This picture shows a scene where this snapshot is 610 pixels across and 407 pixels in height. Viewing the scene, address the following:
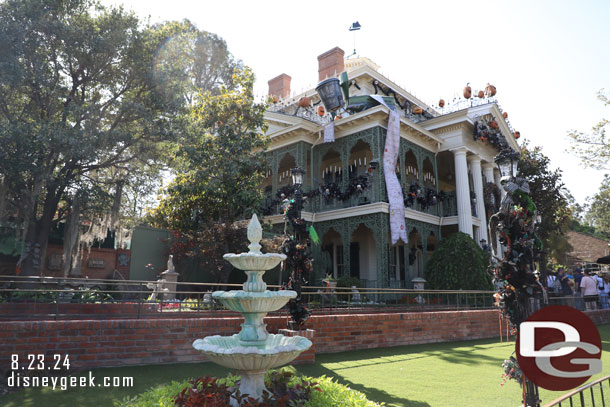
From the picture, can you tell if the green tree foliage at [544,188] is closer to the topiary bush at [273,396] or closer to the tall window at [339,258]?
the tall window at [339,258]

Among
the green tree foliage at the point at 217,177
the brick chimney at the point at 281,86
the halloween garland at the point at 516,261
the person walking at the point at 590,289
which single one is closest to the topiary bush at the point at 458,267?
the person walking at the point at 590,289

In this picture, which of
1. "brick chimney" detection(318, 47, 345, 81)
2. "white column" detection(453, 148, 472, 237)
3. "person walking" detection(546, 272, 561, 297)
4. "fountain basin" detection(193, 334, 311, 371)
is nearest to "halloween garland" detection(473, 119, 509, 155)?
"white column" detection(453, 148, 472, 237)

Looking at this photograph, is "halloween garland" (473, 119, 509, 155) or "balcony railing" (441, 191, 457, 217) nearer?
"balcony railing" (441, 191, 457, 217)

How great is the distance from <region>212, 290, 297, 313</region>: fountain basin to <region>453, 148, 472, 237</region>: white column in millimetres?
16137

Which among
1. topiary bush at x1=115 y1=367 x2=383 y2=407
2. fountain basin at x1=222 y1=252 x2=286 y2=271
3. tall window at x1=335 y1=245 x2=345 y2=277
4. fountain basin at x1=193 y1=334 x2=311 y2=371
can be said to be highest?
tall window at x1=335 y1=245 x2=345 y2=277

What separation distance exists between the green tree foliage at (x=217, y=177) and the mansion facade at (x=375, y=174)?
9.58ft

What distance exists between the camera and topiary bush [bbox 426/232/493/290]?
15.8 metres

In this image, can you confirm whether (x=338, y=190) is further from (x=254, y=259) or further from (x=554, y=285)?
(x=254, y=259)

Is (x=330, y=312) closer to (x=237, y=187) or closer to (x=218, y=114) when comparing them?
(x=237, y=187)

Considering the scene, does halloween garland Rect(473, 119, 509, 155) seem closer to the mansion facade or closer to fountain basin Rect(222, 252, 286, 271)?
the mansion facade

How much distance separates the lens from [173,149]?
15.4 m

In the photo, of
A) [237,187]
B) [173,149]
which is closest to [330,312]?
[237,187]

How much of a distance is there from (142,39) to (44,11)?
277 cm

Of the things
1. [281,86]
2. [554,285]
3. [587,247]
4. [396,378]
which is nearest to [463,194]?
[554,285]
